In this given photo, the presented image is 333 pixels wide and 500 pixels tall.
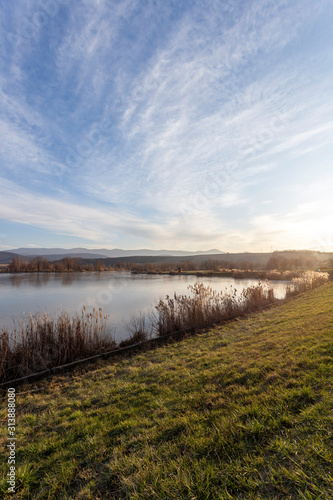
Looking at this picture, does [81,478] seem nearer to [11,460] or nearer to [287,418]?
[11,460]

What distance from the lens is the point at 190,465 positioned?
248cm

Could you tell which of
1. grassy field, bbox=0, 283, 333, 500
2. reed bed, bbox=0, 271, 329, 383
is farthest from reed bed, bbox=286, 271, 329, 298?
grassy field, bbox=0, 283, 333, 500

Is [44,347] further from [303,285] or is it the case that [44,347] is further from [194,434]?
[303,285]

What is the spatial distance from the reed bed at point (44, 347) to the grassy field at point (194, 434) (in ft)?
7.31

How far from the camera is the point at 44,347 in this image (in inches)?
332

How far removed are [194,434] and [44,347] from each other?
24.2 feet

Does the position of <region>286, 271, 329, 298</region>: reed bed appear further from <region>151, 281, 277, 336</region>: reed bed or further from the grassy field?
the grassy field

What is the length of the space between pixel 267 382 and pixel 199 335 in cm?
701

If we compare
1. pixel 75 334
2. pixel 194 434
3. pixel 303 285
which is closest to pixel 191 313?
pixel 75 334

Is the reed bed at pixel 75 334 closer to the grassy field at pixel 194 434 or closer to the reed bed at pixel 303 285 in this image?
the grassy field at pixel 194 434

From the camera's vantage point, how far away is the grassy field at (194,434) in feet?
7.16

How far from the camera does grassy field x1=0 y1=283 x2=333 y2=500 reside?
2.18 m

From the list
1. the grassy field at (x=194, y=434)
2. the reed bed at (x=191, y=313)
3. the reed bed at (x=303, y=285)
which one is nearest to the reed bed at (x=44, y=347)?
the grassy field at (x=194, y=434)

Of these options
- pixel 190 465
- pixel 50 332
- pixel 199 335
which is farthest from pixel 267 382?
pixel 50 332
